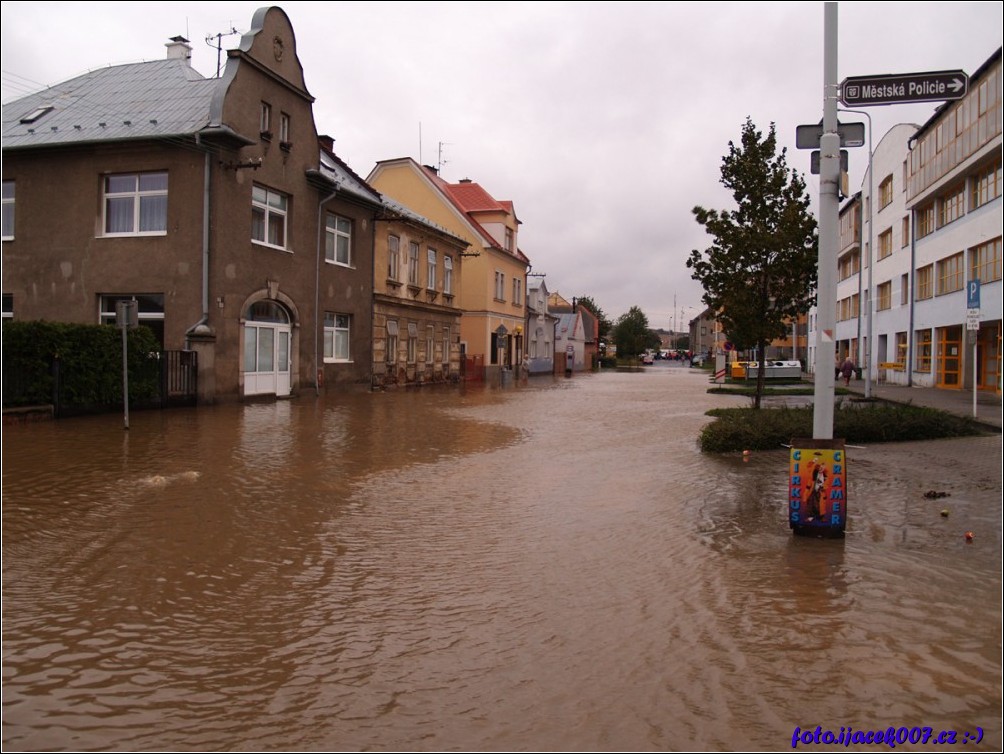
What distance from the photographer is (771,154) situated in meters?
18.3

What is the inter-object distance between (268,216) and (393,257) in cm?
927

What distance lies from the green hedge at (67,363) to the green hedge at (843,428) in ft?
40.3

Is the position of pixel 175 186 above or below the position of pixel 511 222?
below

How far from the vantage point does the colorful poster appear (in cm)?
686

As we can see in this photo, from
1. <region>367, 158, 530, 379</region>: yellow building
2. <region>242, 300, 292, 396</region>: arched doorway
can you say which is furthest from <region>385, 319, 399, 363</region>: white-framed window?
<region>367, 158, 530, 379</region>: yellow building

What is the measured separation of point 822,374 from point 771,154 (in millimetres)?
12643

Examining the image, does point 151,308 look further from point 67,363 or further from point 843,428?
point 843,428

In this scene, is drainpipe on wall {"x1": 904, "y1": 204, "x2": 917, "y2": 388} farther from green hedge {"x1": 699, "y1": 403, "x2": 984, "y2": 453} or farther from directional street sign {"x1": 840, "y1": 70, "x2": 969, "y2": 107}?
directional street sign {"x1": 840, "y1": 70, "x2": 969, "y2": 107}

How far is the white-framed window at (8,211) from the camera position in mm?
22359

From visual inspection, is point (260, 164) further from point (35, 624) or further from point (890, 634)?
point (890, 634)

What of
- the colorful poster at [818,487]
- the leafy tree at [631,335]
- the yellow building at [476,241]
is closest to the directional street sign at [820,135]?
the colorful poster at [818,487]

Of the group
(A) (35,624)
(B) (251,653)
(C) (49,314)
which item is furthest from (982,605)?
(C) (49,314)

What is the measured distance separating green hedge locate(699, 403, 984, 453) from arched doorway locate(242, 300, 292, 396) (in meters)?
14.1

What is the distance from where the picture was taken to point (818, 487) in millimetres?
6930
